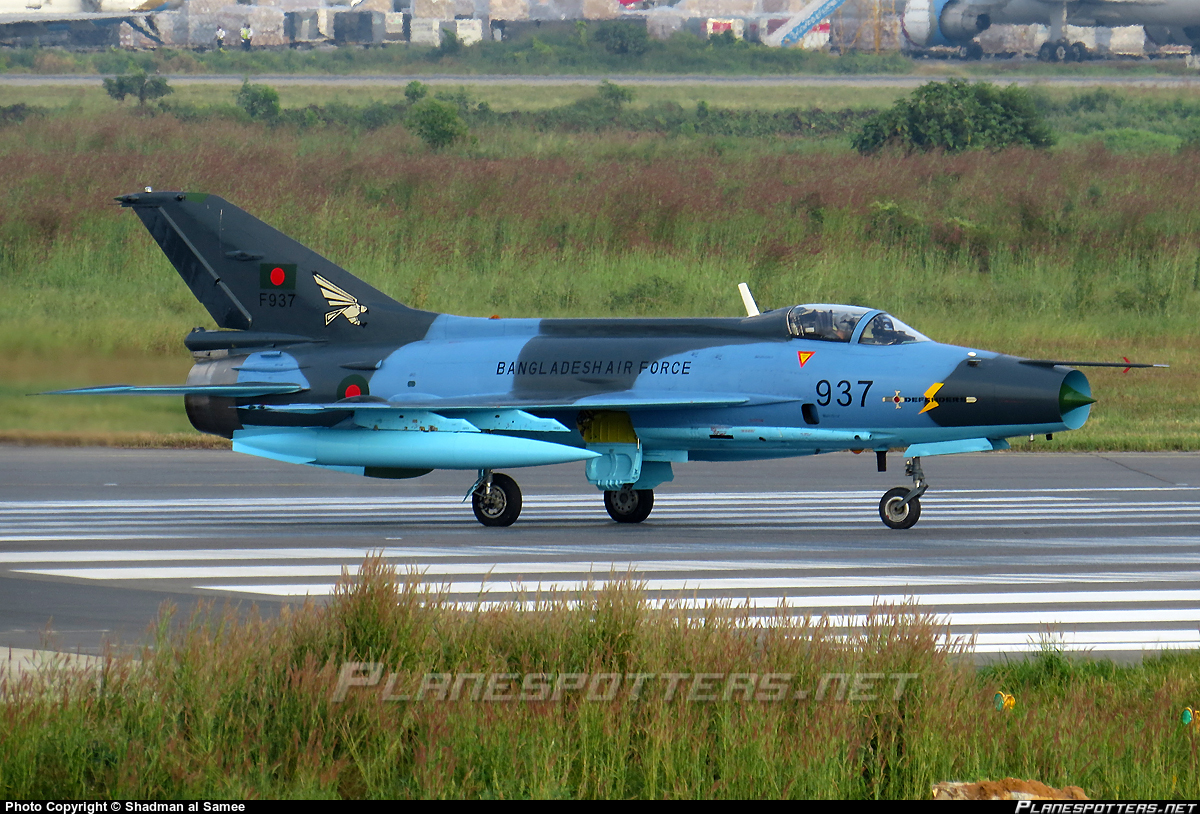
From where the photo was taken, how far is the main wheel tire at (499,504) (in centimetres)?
1755

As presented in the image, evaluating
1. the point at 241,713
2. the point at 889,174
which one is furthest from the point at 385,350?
the point at 889,174

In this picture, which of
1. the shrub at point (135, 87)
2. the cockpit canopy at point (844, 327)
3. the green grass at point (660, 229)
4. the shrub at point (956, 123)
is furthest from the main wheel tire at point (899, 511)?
the shrub at point (135, 87)

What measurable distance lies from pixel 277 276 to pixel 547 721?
13127 mm

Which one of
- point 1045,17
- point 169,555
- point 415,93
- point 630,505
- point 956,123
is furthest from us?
point 1045,17

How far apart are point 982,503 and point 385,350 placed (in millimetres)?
7469

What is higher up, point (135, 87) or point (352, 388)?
point (135, 87)

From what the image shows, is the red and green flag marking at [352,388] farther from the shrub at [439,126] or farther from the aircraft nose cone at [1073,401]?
the shrub at [439,126]

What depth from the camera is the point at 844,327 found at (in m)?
17.5

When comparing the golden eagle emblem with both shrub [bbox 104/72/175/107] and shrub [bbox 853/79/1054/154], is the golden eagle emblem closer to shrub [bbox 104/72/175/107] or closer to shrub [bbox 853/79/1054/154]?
shrub [bbox 853/79/1054/154]

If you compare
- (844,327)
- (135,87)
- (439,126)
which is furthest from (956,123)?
(844,327)

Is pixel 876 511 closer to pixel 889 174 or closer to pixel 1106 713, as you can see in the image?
pixel 1106 713

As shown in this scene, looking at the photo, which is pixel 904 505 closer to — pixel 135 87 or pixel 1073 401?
pixel 1073 401

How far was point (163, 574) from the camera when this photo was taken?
13539mm

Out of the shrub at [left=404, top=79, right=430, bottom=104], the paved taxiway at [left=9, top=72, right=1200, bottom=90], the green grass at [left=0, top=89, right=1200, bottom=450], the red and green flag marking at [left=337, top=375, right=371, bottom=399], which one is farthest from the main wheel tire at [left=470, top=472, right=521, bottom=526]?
the paved taxiway at [left=9, top=72, right=1200, bottom=90]
